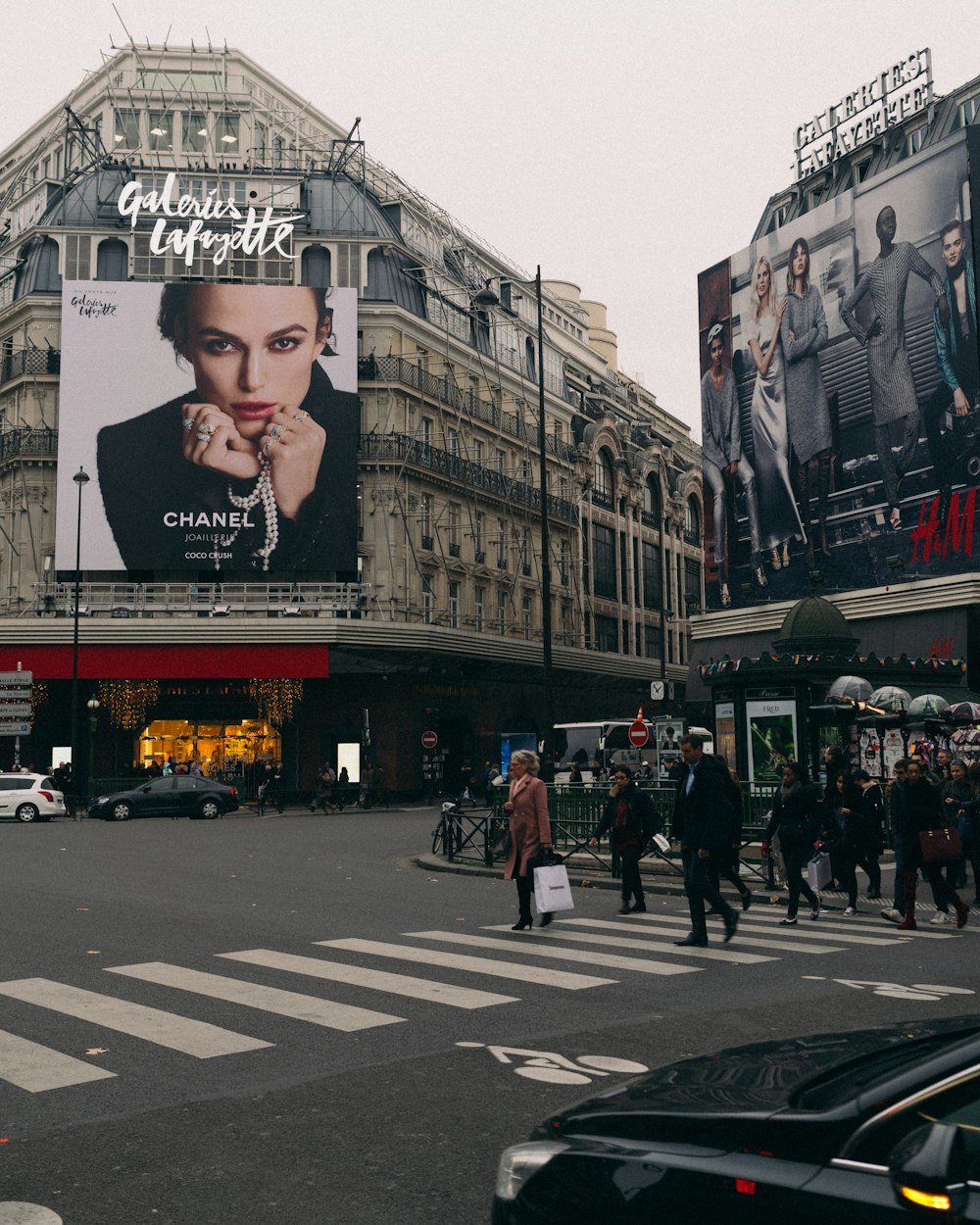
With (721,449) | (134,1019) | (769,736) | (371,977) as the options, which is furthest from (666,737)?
(134,1019)

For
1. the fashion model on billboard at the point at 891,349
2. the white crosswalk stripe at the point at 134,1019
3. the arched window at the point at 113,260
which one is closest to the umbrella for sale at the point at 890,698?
the fashion model on billboard at the point at 891,349

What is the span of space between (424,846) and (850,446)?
26310 mm

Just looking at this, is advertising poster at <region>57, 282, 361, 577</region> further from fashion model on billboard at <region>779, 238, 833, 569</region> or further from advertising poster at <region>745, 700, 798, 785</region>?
advertising poster at <region>745, 700, 798, 785</region>

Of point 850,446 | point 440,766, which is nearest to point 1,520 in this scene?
point 440,766

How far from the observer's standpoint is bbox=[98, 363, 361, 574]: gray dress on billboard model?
159ft

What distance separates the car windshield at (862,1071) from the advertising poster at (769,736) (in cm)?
1973

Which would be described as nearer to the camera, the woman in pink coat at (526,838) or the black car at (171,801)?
the woman in pink coat at (526,838)

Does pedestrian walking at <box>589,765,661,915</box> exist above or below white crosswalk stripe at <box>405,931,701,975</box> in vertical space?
above

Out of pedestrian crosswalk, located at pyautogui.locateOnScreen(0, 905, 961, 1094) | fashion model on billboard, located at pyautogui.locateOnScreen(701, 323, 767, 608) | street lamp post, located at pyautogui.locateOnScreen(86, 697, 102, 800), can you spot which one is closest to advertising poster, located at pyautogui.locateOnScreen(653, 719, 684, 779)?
fashion model on billboard, located at pyautogui.locateOnScreen(701, 323, 767, 608)

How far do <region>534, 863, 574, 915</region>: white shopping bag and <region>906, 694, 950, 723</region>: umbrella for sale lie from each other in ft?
40.4

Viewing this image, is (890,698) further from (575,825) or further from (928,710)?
(575,825)

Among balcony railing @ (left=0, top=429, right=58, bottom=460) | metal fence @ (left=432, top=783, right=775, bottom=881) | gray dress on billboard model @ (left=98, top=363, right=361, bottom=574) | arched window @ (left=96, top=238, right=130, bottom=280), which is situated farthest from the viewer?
arched window @ (left=96, top=238, right=130, bottom=280)

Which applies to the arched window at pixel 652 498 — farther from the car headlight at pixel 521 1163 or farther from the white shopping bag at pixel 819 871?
the car headlight at pixel 521 1163

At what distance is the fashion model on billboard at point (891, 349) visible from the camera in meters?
43.7
